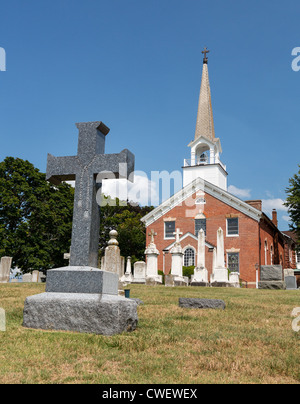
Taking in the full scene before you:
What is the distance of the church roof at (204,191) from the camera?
1453 inches

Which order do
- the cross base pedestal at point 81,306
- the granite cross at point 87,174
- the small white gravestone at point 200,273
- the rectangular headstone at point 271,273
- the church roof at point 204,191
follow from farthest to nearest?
the church roof at point 204,191, the small white gravestone at point 200,273, the rectangular headstone at point 271,273, the granite cross at point 87,174, the cross base pedestal at point 81,306

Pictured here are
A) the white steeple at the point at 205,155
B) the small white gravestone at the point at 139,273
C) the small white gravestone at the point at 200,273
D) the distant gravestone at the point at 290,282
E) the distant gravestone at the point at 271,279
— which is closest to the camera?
the distant gravestone at the point at 271,279

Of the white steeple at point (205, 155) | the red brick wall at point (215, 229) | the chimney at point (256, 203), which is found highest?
the white steeple at point (205, 155)

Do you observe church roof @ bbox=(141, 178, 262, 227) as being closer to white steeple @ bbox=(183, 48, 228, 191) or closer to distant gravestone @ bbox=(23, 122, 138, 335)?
white steeple @ bbox=(183, 48, 228, 191)

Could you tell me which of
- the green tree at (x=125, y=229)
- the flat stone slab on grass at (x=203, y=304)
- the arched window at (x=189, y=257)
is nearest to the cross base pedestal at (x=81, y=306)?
the flat stone slab on grass at (x=203, y=304)

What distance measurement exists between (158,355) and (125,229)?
4012 centimetres

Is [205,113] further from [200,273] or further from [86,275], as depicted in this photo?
[86,275]

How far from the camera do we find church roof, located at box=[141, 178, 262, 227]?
121 ft

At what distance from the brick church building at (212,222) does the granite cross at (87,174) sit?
90.3ft

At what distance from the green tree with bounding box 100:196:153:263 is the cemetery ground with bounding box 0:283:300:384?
3749 centimetres

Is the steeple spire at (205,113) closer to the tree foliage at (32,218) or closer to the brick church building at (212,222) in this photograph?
the brick church building at (212,222)

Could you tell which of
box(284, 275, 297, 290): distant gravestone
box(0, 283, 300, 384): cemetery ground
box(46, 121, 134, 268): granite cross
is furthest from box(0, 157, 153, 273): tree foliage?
box(0, 283, 300, 384): cemetery ground

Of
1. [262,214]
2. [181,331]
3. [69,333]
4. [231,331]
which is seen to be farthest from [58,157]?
[262,214]
